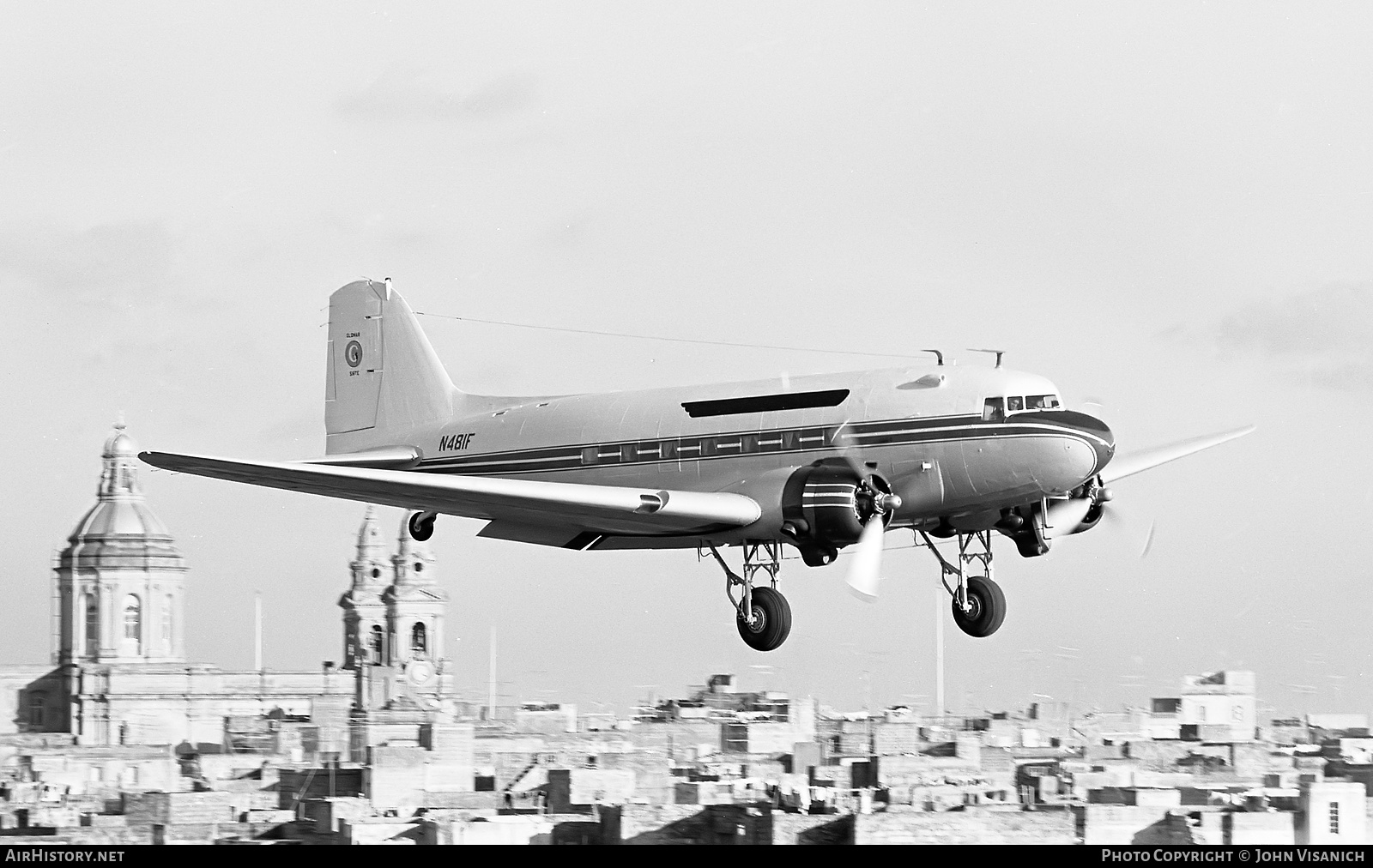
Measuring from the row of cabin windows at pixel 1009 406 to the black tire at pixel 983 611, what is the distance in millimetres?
5202

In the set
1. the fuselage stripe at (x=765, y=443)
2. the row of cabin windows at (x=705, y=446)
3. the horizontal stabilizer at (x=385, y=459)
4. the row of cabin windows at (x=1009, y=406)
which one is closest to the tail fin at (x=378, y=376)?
the horizontal stabilizer at (x=385, y=459)

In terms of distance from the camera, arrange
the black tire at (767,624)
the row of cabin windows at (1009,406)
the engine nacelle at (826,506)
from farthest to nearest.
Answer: the black tire at (767,624) → the engine nacelle at (826,506) → the row of cabin windows at (1009,406)

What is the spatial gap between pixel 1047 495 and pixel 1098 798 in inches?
2105

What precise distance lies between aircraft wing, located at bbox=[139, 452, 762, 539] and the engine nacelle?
2.77 feet

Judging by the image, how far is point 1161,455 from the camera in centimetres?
5588

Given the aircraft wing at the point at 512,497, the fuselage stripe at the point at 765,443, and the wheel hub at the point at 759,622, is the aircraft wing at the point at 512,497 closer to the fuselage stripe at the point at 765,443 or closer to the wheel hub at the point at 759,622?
the fuselage stripe at the point at 765,443

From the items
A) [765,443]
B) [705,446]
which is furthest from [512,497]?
[765,443]

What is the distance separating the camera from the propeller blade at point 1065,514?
49.4m

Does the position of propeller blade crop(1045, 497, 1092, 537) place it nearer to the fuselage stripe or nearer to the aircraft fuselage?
the aircraft fuselage

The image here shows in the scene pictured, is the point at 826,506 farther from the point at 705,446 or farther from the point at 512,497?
the point at 512,497

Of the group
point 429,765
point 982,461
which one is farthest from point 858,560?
point 429,765

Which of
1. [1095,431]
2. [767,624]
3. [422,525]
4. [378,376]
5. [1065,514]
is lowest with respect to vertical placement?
[767,624]

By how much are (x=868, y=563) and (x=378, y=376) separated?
18.2 meters

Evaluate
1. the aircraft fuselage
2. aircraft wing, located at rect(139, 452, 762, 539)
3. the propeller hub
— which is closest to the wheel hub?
the aircraft fuselage
